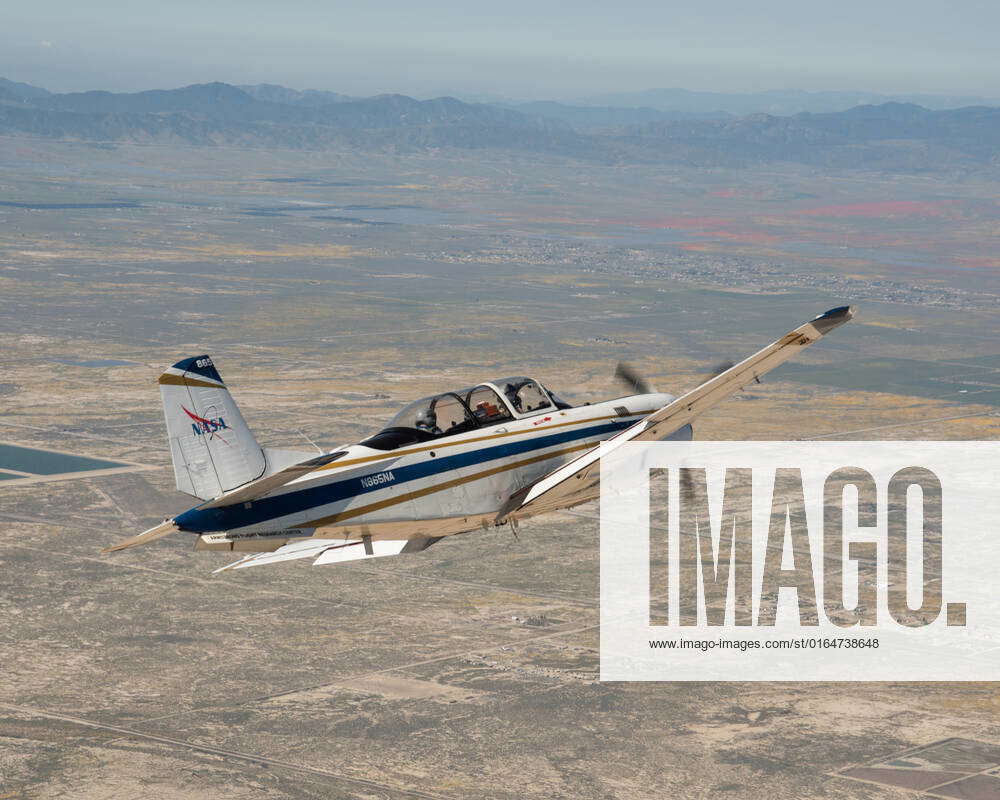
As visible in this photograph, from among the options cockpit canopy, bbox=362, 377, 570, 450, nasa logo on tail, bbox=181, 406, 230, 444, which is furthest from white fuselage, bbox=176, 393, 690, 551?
nasa logo on tail, bbox=181, 406, 230, 444

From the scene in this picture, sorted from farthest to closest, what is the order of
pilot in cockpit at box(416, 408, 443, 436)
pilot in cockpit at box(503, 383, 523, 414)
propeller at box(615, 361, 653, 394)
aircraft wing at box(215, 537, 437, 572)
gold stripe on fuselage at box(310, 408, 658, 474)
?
propeller at box(615, 361, 653, 394)
pilot in cockpit at box(503, 383, 523, 414)
pilot in cockpit at box(416, 408, 443, 436)
aircraft wing at box(215, 537, 437, 572)
gold stripe on fuselage at box(310, 408, 658, 474)

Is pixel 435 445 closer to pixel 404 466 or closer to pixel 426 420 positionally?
pixel 426 420

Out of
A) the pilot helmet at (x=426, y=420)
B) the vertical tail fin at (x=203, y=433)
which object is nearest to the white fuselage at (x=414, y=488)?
the pilot helmet at (x=426, y=420)

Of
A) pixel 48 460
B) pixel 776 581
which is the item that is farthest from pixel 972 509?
pixel 48 460

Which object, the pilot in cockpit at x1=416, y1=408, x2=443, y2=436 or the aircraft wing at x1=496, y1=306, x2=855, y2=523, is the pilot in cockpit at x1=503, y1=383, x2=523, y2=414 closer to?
the aircraft wing at x1=496, y1=306, x2=855, y2=523

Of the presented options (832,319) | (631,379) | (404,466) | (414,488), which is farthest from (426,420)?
(832,319)

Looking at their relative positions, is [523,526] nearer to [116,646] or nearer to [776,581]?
[776,581]

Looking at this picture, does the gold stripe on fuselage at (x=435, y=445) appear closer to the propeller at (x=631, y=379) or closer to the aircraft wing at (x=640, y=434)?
the aircraft wing at (x=640, y=434)
